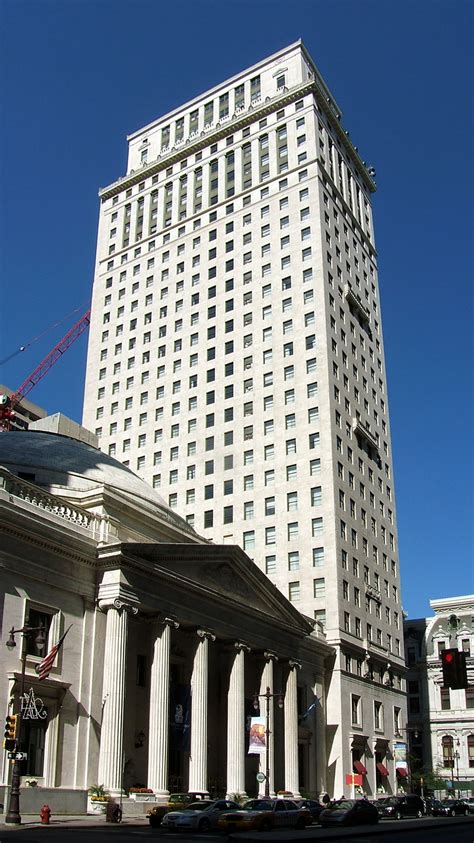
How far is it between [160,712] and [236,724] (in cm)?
836

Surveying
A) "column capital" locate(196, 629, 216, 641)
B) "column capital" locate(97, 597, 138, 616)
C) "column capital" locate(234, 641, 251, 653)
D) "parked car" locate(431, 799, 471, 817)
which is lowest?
"parked car" locate(431, 799, 471, 817)

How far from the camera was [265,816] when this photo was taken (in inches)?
1471

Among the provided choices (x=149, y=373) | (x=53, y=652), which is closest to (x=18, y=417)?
(x=149, y=373)

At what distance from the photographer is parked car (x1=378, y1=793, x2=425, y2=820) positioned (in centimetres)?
5641

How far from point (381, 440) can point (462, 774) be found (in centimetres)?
4193

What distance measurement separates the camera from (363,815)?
4497cm

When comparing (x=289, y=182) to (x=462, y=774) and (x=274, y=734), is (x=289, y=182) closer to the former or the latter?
(x=274, y=734)

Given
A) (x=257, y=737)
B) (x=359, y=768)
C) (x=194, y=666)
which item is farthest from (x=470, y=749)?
(x=194, y=666)

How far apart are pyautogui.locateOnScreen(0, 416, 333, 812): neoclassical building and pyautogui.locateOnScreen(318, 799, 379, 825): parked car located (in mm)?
7682

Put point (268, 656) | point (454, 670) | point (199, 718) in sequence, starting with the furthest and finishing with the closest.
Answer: point (268, 656) < point (199, 718) < point (454, 670)

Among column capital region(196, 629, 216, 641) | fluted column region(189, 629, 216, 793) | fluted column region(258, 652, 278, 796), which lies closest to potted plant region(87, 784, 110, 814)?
fluted column region(189, 629, 216, 793)

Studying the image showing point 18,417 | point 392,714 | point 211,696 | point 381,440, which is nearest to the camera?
point 211,696

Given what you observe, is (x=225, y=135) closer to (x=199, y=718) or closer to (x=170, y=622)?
(x=170, y=622)

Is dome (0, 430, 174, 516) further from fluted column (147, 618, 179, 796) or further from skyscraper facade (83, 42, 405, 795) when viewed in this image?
skyscraper facade (83, 42, 405, 795)
